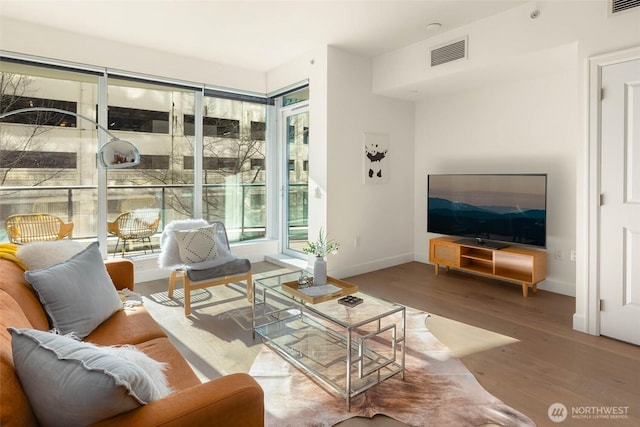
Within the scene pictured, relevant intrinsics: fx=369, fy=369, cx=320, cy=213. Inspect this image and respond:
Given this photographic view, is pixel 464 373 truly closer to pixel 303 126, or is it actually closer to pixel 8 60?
pixel 303 126

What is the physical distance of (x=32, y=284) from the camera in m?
1.85

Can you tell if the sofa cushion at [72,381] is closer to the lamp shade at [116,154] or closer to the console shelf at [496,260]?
the lamp shade at [116,154]

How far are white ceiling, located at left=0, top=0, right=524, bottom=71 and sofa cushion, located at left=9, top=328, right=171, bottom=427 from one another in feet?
11.0

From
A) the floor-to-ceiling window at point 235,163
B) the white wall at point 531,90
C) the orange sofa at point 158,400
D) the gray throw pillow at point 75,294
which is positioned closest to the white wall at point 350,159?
the white wall at point 531,90

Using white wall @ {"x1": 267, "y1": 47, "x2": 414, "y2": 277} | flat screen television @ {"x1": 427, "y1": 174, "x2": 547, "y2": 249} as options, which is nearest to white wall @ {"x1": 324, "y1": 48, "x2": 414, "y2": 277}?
white wall @ {"x1": 267, "y1": 47, "x2": 414, "y2": 277}

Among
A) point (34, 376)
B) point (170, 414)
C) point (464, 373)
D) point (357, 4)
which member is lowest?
point (464, 373)

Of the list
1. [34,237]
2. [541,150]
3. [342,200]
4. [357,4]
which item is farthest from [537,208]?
[34,237]

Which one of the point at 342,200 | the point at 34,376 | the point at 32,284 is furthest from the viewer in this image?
the point at 342,200

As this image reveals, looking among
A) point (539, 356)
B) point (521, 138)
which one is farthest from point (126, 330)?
point (521, 138)

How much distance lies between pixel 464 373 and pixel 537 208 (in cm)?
237

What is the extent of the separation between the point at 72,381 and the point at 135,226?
4152 millimetres

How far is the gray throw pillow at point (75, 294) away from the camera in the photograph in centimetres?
184

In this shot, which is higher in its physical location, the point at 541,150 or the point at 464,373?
the point at 541,150

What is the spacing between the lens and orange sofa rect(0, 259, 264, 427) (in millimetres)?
976
